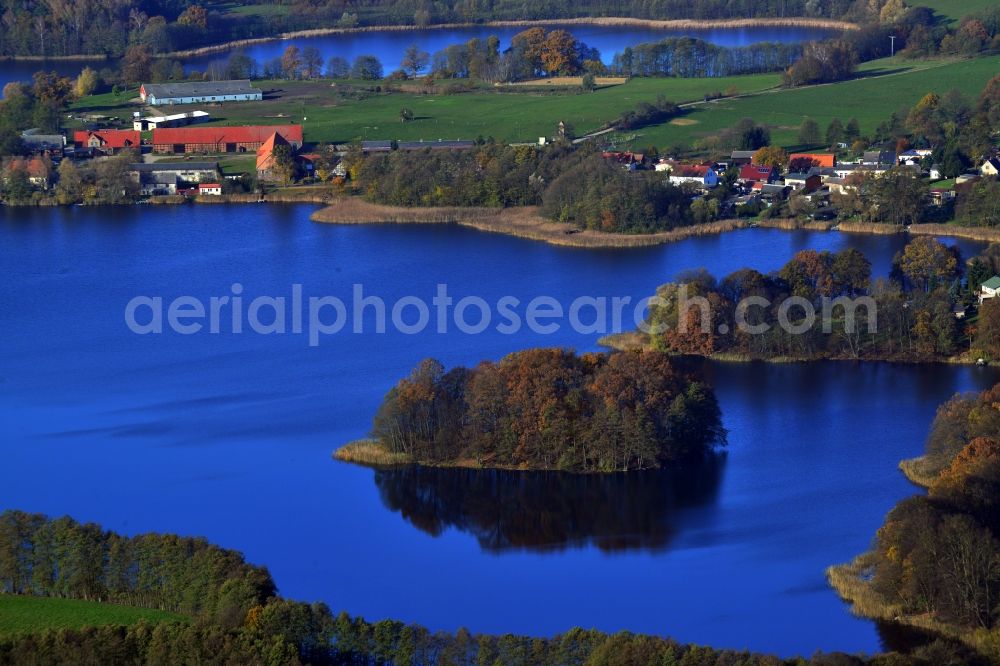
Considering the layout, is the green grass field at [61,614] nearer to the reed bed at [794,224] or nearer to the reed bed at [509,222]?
the reed bed at [509,222]

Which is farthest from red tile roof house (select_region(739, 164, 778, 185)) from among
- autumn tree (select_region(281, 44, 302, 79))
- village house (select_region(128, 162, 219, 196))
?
autumn tree (select_region(281, 44, 302, 79))

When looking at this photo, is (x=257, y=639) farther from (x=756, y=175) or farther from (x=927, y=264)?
(x=756, y=175)

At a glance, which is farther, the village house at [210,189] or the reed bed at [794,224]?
the village house at [210,189]

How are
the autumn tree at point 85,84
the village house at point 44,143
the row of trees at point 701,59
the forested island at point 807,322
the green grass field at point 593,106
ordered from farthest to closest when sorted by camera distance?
1. the row of trees at point 701,59
2. the autumn tree at point 85,84
3. the green grass field at point 593,106
4. the village house at point 44,143
5. the forested island at point 807,322

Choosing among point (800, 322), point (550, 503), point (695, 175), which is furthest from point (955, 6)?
point (550, 503)

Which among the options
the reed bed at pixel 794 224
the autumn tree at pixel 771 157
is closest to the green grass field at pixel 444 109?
the autumn tree at pixel 771 157

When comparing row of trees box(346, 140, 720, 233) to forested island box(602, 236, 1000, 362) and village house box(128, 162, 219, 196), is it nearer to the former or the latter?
village house box(128, 162, 219, 196)

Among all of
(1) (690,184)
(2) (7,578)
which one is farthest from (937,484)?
(1) (690,184)

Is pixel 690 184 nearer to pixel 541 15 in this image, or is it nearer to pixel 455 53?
pixel 455 53
